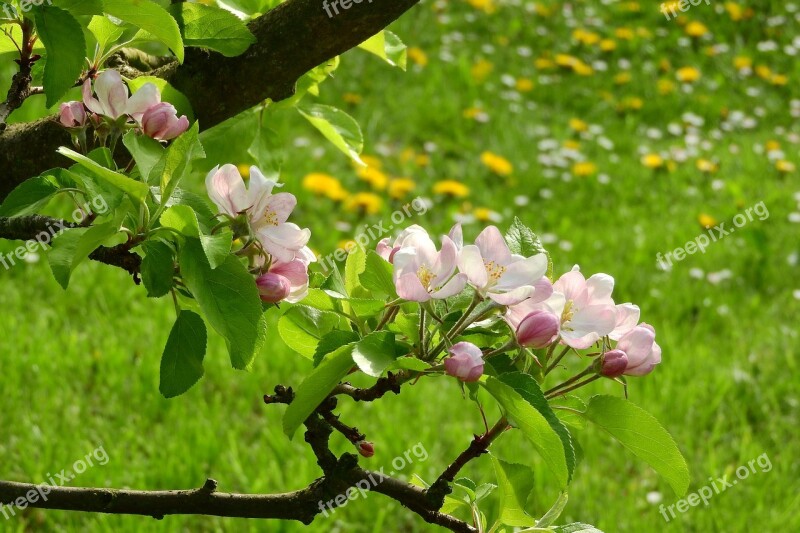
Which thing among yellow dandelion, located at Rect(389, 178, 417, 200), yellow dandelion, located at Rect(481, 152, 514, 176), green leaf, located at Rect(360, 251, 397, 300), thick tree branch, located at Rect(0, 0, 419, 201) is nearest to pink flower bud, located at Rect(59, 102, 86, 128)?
thick tree branch, located at Rect(0, 0, 419, 201)

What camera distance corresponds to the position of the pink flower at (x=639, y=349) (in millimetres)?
975

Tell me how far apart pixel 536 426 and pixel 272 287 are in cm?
29

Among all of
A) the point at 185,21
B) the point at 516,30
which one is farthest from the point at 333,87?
the point at 185,21

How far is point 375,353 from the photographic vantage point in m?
0.85

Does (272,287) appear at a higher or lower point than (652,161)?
higher

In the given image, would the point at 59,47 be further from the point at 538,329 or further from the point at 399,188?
the point at 399,188

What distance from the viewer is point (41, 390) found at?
8.72 feet

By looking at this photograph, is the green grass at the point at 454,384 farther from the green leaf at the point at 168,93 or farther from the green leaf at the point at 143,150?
the green leaf at the point at 143,150

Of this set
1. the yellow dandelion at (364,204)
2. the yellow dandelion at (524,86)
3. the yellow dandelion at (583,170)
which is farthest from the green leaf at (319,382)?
the yellow dandelion at (524,86)

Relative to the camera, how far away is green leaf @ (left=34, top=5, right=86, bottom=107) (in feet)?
3.14

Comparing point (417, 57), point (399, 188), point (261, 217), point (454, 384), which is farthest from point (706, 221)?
point (261, 217)

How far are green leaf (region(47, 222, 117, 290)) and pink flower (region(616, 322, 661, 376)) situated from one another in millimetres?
501

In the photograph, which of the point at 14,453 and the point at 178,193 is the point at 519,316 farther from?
the point at 14,453

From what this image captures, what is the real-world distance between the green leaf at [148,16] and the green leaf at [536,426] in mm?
457
